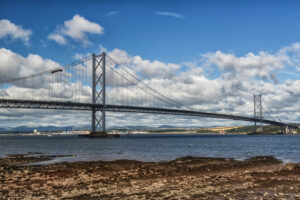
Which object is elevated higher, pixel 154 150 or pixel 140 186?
pixel 140 186

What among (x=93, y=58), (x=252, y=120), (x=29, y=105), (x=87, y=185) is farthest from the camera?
(x=252, y=120)

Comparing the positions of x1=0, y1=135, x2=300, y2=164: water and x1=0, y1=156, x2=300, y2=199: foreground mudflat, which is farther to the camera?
x1=0, y1=135, x2=300, y2=164: water

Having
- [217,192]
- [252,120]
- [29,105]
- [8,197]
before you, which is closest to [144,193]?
[217,192]

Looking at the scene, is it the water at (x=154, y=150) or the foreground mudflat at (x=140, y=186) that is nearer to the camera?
the foreground mudflat at (x=140, y=186)

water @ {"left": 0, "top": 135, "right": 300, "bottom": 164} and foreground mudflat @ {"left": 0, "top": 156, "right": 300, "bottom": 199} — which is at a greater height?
foreground mudflat @ {"left": 0, "top": 156, "right": 300, "bottom": 199}

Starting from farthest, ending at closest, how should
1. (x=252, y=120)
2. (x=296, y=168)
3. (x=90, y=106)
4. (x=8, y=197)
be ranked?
(x=252, y=120)
(x=90, y=106)
(x=296, y=168)
(x=8, y=197)

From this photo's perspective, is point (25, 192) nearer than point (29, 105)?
Yes

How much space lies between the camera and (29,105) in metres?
94.9

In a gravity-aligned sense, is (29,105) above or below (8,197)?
above

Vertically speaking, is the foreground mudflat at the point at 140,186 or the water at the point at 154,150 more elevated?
the foreground mudflat at the point at 140,186

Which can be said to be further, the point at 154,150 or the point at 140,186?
the point at 154,150

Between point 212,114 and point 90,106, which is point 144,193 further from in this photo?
point 212,114

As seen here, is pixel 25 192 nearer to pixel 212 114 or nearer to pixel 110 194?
pixel 110 194

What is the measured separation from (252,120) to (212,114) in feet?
171
